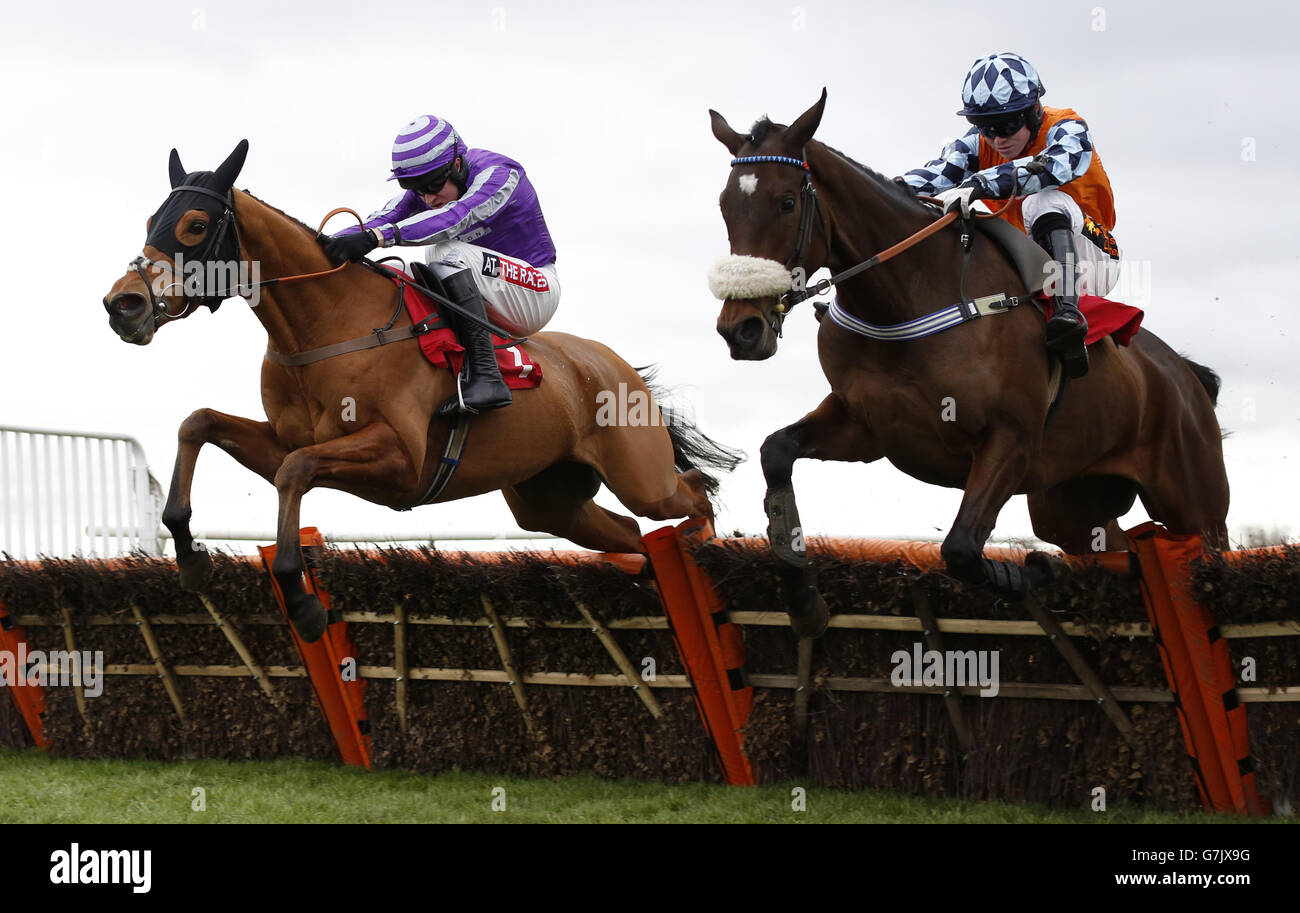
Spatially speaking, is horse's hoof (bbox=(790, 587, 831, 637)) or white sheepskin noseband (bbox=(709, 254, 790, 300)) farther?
horse's hoof (bbox=(790, 587, 831, 637))

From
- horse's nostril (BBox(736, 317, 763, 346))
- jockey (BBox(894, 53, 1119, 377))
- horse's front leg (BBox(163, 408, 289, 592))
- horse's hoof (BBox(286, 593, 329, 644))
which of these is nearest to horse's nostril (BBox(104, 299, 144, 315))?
horse's front leg (BBox(163, 408, 289, 592))

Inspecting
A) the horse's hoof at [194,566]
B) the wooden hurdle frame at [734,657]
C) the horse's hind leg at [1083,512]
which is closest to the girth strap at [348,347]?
the horse's hoof at [194,566]

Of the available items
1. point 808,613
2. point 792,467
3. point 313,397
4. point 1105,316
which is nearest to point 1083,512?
point 1105,316

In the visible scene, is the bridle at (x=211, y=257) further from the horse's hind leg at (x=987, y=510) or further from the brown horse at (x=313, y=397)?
the horse's hind leg at (x=987, y=510)

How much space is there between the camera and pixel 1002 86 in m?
5.57

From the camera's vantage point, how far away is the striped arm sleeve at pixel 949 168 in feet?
19.2

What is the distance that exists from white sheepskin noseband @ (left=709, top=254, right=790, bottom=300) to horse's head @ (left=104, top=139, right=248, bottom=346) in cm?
219

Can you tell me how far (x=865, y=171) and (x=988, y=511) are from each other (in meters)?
1.31

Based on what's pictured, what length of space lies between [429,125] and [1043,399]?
2.92m

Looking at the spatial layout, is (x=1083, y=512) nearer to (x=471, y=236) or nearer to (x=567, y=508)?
(x=567, y=508)

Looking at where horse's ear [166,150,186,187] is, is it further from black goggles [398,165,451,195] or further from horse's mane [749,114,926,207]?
horse's mane [749,114,926,207]

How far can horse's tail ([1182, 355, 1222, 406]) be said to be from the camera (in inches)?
263

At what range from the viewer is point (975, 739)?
5.62m

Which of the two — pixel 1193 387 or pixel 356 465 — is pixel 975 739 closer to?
pixel 1193 387
